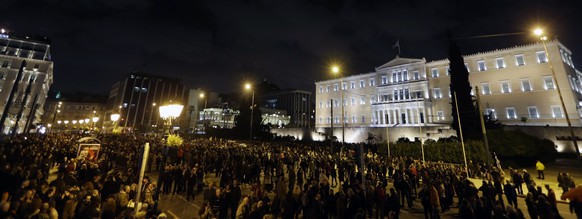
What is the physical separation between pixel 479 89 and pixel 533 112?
26.9 feet

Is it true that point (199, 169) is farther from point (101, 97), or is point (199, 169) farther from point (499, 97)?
point (101, 97)

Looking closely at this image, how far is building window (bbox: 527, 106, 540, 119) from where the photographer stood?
3944 cm

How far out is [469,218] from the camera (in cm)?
848

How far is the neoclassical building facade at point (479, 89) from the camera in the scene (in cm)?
3856

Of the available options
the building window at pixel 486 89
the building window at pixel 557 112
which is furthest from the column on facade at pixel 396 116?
the building window at pixel 557 112

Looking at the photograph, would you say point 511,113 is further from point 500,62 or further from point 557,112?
point 500,62

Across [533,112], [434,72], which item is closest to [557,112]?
[533,112]

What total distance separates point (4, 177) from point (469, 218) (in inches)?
746

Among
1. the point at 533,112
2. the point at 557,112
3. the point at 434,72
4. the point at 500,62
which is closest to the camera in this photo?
the point at 557,112

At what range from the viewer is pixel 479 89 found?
4506 centimetres

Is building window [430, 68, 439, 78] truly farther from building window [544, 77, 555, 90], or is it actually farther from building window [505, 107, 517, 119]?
building window [544, 77, 555, 90]

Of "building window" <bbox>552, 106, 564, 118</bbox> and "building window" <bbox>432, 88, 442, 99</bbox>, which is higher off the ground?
"building window" <bbox>432, 88, 442, 99</bbox>

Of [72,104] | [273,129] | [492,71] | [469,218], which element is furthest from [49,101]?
[492,71]

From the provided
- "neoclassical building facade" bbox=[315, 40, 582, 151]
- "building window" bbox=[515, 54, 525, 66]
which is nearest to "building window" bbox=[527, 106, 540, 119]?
"neoclassical building facade" bbox=[315, 40, 582, 151]
